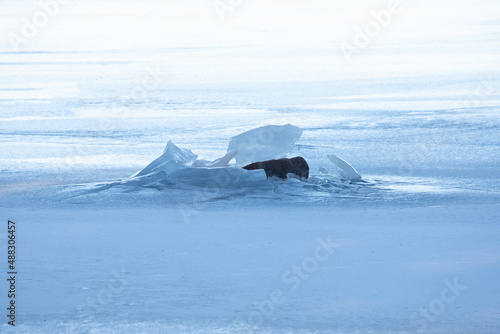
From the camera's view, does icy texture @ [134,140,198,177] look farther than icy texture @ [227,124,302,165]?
No

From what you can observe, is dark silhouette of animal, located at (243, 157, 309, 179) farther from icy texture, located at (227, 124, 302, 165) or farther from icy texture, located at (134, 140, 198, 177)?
icy texture, located at (134, 140, 198, 177)

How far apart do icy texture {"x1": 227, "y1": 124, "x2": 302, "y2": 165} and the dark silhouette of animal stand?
1.34ft

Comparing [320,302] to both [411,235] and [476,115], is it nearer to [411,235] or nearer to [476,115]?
[411,235]

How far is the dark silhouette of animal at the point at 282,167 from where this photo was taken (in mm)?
6684

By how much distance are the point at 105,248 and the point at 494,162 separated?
15.3 feet

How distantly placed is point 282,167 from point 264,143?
657 mm

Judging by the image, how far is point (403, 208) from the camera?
18.9 ft

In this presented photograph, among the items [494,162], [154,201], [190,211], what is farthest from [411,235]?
[494,162]

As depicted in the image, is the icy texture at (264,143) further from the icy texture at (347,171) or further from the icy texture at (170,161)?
the icy texture at (347,171)

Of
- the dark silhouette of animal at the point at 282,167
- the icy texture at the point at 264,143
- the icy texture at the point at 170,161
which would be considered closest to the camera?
the dark silhouette of animal at the point at 282,167

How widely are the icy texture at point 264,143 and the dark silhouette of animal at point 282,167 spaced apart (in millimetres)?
408

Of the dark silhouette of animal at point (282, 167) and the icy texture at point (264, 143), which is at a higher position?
the icy texture at point (264, 143)

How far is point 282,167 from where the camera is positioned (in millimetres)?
6699

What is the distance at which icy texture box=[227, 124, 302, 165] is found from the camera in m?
7.15
